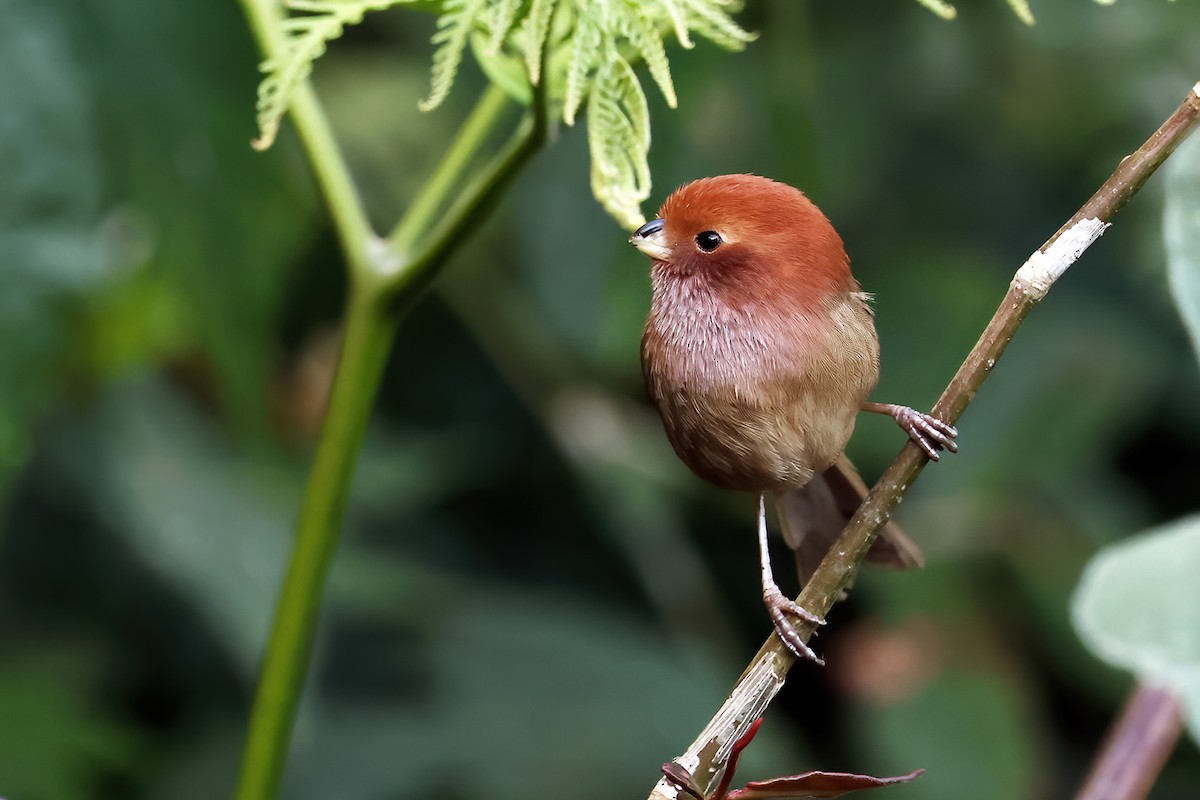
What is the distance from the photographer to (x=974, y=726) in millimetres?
2615

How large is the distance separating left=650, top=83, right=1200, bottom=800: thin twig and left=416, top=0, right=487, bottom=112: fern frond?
364mm

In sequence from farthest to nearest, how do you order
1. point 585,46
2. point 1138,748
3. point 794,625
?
point 1138,748
point 585,46
point 794,625

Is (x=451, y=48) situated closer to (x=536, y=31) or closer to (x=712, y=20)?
(x=536, y=31)

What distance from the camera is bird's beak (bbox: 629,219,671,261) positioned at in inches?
36.1

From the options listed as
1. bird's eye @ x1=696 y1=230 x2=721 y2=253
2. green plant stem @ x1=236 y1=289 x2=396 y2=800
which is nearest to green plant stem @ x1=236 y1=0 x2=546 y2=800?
green plant stem @ x1=236 y1=289 x2=396 y2=800

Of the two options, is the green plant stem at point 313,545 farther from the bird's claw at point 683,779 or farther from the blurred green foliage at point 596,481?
the blurred green foliage at point 596,481

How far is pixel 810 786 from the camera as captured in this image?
705 mm

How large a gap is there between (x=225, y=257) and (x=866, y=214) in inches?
60.4

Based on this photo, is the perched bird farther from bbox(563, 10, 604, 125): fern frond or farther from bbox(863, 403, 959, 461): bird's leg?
bbox(563, 10, 604, 125): fern frond

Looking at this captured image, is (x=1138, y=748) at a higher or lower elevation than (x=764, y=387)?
lower

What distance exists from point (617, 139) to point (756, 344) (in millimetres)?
171

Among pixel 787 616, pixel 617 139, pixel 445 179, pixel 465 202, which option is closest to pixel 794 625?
pixel 787 616

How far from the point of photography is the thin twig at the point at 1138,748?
104 cm

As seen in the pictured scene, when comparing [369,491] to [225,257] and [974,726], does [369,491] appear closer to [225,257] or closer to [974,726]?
[225,257]
